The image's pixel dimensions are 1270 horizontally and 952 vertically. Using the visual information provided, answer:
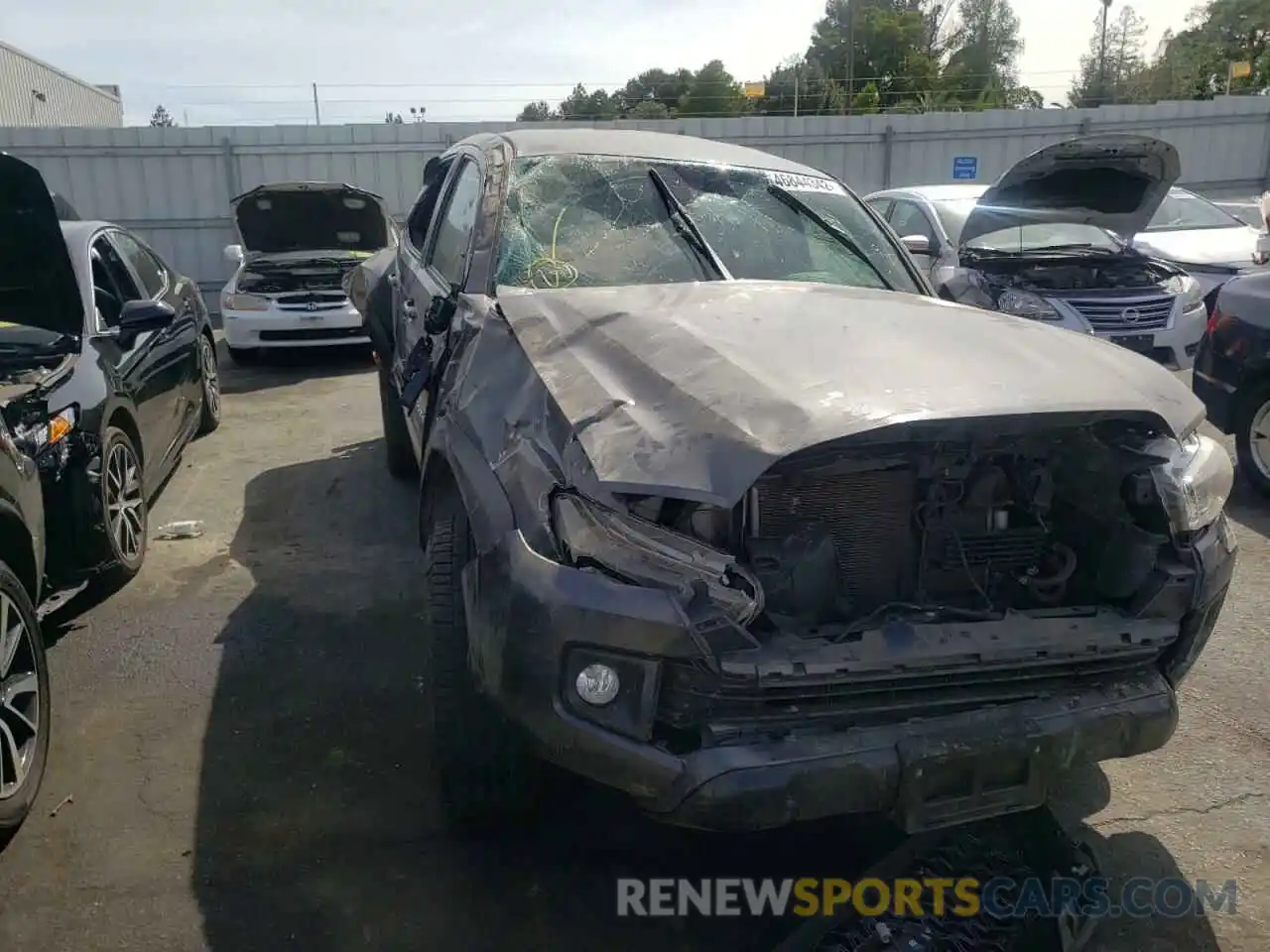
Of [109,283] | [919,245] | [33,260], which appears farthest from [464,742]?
[919,245]

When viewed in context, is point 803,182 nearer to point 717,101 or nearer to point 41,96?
point 41,96

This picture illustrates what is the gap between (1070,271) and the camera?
771cm

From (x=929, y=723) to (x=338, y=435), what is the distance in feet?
19.0

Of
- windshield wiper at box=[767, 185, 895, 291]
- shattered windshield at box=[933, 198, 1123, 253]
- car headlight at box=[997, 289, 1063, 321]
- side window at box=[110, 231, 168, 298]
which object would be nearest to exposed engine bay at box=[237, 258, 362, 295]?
side window at box=[110, 231, 168, 298]

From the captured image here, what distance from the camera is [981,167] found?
50.5ft

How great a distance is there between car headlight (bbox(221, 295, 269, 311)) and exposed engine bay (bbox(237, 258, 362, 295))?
78 mm

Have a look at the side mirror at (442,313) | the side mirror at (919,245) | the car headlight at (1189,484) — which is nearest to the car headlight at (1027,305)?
the side mirror at (919,245)

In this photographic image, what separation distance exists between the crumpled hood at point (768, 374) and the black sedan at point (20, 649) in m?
1.63

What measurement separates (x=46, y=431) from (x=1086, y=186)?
269 inches

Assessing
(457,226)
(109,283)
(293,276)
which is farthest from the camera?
(293,276)

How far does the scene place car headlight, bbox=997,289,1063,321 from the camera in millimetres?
7168

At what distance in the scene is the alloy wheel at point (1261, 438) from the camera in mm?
5438

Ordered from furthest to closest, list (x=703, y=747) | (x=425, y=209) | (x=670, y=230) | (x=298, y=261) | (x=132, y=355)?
(x=298, y=261)
(x=425, y=209)
(x=132, y=355)
(x=670, y=230)
(x=703, y=747)

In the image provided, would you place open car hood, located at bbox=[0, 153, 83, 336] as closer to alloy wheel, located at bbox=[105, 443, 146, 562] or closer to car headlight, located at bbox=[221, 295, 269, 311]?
alloy wheel, located at bbox=[105, 443, 146, 562]
